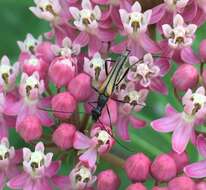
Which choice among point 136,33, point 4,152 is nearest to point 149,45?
point 136,33

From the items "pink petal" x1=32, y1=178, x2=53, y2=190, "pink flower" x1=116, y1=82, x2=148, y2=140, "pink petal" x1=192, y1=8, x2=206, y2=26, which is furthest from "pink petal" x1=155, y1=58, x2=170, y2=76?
"pink petal" x1=32, y1=178, x2=53, y2=190

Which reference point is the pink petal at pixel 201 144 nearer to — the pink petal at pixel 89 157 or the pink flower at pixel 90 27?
the pink petal at pixel 89 157

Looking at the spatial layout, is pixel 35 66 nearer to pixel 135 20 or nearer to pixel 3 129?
pixel 3 129

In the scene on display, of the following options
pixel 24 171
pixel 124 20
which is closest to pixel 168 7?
pixel 124 20

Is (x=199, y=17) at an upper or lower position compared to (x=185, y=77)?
upper

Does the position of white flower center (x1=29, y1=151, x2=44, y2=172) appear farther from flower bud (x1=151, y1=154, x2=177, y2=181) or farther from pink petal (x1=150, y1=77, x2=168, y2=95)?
pink petal (x1=150, y1=77, x2=168, y2=95)
